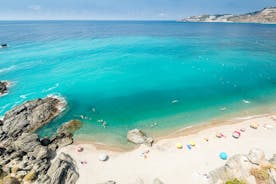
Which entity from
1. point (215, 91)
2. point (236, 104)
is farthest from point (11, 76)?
point (236, 104)

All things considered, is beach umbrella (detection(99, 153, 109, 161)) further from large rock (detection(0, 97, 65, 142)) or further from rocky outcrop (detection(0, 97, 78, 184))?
large rock (detection(0, 97, 65, 142))

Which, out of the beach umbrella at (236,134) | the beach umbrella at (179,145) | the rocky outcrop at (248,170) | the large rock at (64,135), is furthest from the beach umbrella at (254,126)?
the large rock at (64,135)

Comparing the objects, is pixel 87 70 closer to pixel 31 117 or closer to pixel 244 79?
pixel 31 117

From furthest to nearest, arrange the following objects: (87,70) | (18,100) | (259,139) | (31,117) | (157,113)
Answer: (87,70) < (18,100) < (157,113) < (31,117) < (259,139)

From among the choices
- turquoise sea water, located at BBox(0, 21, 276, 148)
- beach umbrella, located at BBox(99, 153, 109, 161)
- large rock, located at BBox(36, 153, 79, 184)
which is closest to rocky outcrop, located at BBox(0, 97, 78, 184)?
large rock, located at BBox(36, 153, 79, 184)

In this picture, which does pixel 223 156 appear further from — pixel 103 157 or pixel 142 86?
pixel 142 86

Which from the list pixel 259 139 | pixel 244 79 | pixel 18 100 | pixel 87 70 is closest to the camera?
pixel 259 139
